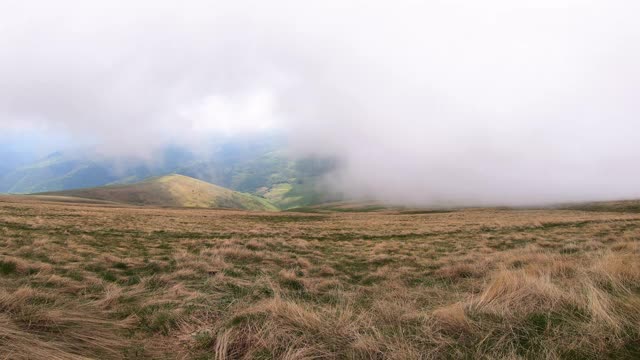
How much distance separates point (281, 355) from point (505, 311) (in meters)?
2.96

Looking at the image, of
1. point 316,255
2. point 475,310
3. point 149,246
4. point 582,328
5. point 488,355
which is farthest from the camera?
point 149,246

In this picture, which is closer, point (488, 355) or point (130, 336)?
point (488, 355)

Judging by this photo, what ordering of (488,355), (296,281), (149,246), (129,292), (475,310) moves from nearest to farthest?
(488,355) < (475,310) < (129,292) < (296,281) < (149,246)

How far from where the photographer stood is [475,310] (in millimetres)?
4617

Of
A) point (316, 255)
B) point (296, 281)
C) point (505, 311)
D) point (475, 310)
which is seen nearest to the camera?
point (505, 311)

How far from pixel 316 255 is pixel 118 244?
1103 cm

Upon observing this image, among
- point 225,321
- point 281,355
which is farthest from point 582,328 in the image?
point 225,321

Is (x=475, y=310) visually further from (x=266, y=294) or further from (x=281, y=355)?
(x=266, y=294)

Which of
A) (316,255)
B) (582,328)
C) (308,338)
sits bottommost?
(316,255)

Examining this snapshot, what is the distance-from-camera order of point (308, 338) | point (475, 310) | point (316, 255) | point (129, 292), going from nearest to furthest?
point (308, 338), point (475, 310), point (129, 292), point (316, 255)

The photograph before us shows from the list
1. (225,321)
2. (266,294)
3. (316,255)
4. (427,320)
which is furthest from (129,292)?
(316,255)

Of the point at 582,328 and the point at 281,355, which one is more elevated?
the point at 582,328

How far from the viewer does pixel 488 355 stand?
3.35 metres

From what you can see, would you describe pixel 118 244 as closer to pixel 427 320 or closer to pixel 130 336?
pixel 130 336
